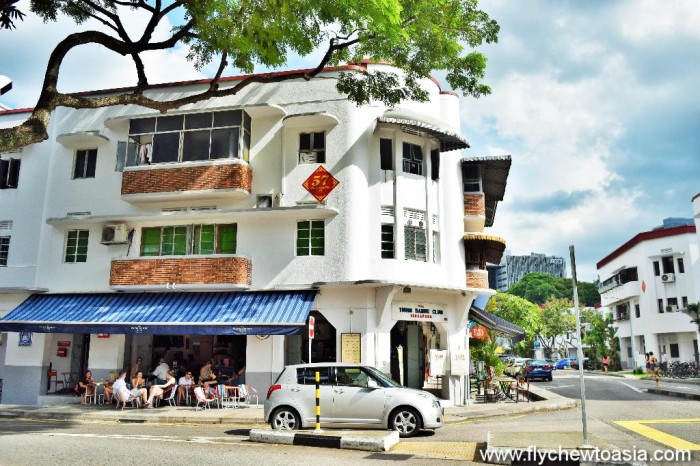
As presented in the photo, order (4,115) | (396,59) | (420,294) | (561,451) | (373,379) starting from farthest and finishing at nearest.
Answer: (4,115), (420,294), (396,59), (373,379), (561,451)

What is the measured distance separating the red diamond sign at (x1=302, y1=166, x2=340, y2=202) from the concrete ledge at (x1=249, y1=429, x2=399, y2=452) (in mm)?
9837

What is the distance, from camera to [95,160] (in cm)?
2320

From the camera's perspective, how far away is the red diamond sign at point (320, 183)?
67.1 ft

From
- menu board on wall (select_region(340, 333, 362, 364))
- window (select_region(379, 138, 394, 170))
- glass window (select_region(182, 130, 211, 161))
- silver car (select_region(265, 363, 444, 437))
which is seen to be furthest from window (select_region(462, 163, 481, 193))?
silver car (select_region(265, 363, 444, 437))

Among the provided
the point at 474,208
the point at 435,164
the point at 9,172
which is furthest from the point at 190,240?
the point at 474,208

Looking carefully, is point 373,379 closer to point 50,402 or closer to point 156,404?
point 156,404

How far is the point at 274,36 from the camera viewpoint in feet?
42.3

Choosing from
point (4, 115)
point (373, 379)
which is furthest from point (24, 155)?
point (373, 379)

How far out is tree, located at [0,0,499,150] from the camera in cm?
1146

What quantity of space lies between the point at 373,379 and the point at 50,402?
1462 cm

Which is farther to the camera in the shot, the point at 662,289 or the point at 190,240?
the point at 662,289

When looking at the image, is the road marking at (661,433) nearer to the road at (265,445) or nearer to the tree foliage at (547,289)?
the road at (265,445)

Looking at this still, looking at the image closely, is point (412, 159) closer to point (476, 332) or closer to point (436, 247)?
point (436, 247)

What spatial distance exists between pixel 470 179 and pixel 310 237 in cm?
760
